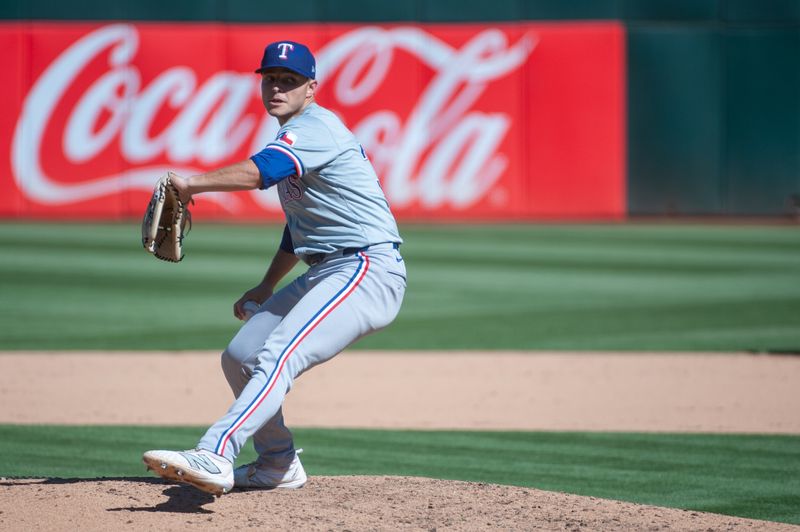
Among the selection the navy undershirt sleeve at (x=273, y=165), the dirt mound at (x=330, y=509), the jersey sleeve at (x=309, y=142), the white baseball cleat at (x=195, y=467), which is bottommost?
the dirt mound at (x=330, y=509)

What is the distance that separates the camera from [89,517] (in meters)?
4.36

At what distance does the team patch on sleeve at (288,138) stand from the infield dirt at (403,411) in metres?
1.34

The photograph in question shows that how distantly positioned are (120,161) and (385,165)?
4.09 m

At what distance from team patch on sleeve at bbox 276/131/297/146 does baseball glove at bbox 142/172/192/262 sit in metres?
0.41

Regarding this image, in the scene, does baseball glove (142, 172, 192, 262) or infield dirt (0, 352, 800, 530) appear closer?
baseball glove (142, 172, 192, 262)

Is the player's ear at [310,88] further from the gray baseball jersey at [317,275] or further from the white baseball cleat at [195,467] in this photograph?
the white baseball cleat at [195,467]

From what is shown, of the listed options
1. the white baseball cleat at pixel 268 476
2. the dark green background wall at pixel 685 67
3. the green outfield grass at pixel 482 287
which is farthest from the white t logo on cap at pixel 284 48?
the dark green background wall at pixel 685 67

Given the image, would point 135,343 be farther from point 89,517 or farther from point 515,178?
point 515,178

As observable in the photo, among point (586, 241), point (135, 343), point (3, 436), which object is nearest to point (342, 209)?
point (3, 436)

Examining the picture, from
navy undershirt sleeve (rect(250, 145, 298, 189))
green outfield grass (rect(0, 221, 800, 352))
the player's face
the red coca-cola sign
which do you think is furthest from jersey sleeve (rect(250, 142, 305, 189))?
the red coca-cola sign

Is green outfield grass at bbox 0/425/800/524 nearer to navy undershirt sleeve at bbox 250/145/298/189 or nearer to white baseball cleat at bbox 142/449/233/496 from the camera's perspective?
white baseball cleat at bbox 142/449/233/496

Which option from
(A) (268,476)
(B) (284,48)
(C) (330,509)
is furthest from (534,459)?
(B) (284,48)

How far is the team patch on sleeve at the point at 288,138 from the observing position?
439 cm

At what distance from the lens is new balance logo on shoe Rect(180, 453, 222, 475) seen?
13.6 ft
